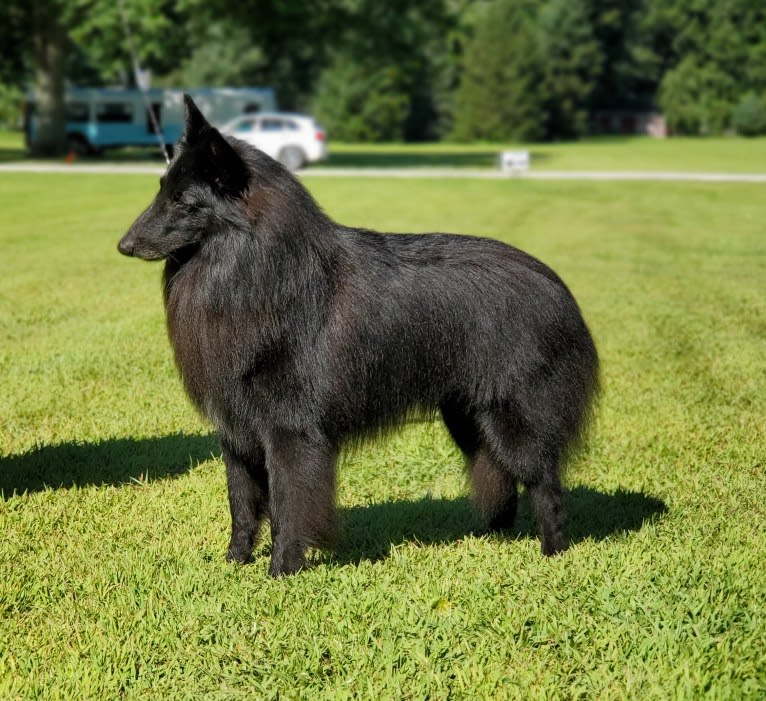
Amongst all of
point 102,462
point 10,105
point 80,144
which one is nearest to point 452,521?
point 102,462

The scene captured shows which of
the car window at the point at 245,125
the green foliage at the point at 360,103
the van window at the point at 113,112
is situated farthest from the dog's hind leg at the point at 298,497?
the green foliage at the point at 360,103

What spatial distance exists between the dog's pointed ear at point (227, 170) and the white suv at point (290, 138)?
31021 millimetres

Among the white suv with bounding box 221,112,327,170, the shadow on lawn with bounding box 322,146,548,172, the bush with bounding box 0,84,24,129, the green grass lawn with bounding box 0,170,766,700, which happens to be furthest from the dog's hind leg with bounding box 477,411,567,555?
the bush with bounding box 0,84,24,129

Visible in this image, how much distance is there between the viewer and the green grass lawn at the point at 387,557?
11.4ft

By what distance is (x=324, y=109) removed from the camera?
65375 mm

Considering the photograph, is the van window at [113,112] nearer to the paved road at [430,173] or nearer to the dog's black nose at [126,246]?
the paved road at [430,173]

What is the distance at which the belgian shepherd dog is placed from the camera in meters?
3.96

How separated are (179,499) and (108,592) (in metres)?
1.22

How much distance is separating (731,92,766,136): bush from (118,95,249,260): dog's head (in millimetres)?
73261

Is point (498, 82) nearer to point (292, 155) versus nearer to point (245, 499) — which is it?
point (292, 155)

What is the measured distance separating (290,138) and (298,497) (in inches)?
1277

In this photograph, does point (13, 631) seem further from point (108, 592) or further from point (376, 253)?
point (376, 253)

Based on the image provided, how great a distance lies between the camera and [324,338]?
4.13 metres

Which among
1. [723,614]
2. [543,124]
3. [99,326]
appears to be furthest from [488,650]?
[543,124]
